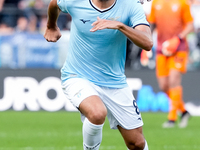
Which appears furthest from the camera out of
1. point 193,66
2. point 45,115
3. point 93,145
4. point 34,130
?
point 193,66

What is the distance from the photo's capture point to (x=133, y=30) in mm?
5000

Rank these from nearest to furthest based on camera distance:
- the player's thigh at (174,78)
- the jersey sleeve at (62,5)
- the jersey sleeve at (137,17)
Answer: the jersey sleeve at (137,17)
the jersey sleeve at (62,5)
the player's thigh at (174,78)

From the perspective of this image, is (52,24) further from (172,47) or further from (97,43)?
(172,47)

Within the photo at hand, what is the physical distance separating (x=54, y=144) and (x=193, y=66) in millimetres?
8293

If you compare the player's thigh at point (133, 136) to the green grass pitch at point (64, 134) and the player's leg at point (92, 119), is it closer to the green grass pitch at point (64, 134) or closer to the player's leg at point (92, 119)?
the player's leg at point (92, 119)

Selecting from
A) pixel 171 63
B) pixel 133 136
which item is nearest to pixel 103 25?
pixel 133 136

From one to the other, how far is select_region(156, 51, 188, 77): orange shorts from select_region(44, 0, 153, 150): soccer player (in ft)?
15.2

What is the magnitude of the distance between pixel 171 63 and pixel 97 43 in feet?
16.3

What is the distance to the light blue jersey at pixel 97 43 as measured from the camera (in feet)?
18.0

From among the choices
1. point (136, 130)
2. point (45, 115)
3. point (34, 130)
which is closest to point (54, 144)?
point (34, 130)

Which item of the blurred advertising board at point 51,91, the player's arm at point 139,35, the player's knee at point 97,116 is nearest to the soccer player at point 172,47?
the blurred advertising board at point 51,91

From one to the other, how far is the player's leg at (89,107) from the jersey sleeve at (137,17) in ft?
2.70

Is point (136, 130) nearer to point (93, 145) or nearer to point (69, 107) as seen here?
point (93, 145)

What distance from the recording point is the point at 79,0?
18.4ft
